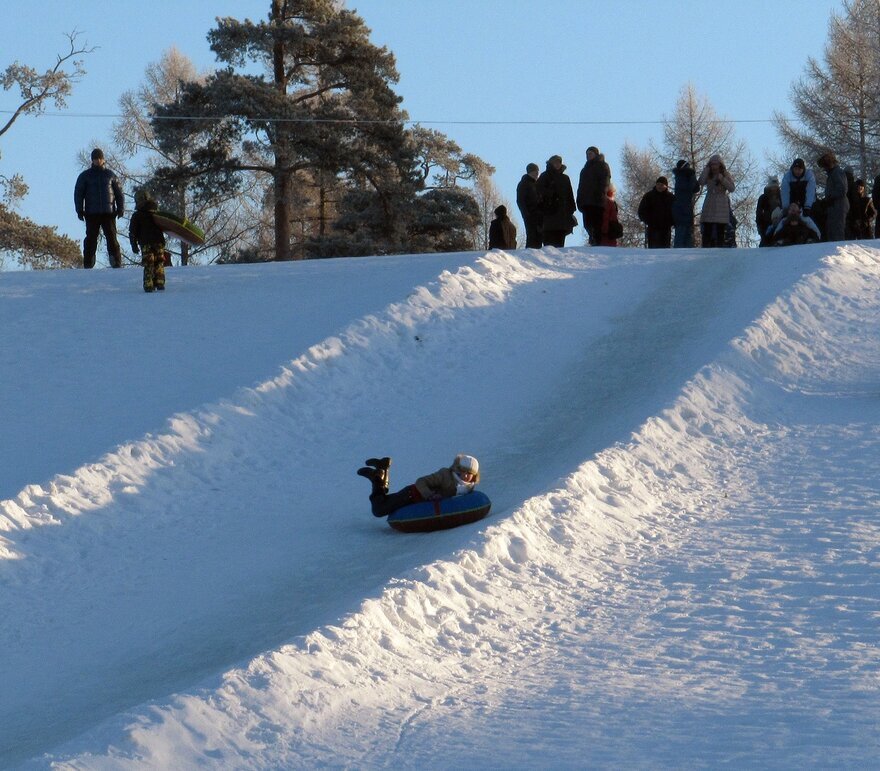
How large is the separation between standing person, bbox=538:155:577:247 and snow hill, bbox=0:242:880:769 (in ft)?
8.94

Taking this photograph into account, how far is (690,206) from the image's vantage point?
2242 cm

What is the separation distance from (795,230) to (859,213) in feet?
9.02

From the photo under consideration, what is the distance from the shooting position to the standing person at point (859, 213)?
74.7 feet

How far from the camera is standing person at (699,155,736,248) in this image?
2135 cm

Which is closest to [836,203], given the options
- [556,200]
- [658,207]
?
[658,207]

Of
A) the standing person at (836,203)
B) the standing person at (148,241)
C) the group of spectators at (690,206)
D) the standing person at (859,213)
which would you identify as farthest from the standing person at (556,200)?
the standing person at (148,241)

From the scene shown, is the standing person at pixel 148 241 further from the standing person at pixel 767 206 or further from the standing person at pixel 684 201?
the standing person at pixel 767 206

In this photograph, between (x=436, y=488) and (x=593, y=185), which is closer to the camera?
(x=436, y=488)

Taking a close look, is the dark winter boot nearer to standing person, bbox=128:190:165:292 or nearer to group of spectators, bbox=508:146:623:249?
standing person, bbox=128:190:165:292

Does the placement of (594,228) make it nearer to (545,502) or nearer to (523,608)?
(545,502)

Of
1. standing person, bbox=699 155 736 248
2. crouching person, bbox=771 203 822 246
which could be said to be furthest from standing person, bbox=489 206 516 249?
crouching person, bbox=771 203 822 246

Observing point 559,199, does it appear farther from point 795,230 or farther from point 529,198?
point 795,230

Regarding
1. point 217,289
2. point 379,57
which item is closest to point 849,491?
point 217,289

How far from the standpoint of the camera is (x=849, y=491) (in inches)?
408
